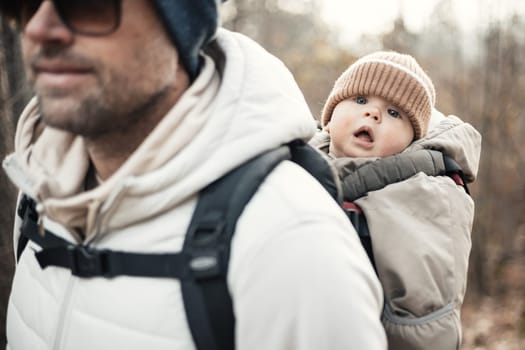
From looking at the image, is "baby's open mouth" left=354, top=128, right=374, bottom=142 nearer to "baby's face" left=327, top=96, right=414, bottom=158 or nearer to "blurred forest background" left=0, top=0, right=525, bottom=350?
"baby's face" left=327, top=96, right=414, bottom=158

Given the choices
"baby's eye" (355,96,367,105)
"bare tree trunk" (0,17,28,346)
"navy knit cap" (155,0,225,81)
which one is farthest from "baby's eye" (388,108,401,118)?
"bare tree trunk" (0,17,28,346)

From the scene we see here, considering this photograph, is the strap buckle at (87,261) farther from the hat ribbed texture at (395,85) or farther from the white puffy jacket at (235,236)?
the hat ribbed texture at (395,85)

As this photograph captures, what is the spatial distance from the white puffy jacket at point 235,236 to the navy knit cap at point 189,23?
73mm

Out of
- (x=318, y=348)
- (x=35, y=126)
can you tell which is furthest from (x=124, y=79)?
(x=318, y=348)

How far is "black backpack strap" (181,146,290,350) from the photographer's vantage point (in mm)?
1257

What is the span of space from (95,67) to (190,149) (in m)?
0.32

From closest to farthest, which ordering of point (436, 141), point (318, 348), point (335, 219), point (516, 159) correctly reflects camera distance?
1. point (318, 348)
2. point (335, 219)
3. point (436, 141)
4. point (516, 159)

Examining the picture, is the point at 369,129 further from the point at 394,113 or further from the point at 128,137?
the point at 128,137

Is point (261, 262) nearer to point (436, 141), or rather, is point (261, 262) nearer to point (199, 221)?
point (199, 221)

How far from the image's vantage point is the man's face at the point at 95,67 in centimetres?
135

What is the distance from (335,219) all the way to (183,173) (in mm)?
404

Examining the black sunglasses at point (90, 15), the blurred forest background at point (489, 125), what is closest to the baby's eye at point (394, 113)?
the black sunglasses at point (90, 15)

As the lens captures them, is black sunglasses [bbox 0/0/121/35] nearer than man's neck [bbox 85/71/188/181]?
Yes

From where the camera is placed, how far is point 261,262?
1.24 metres
